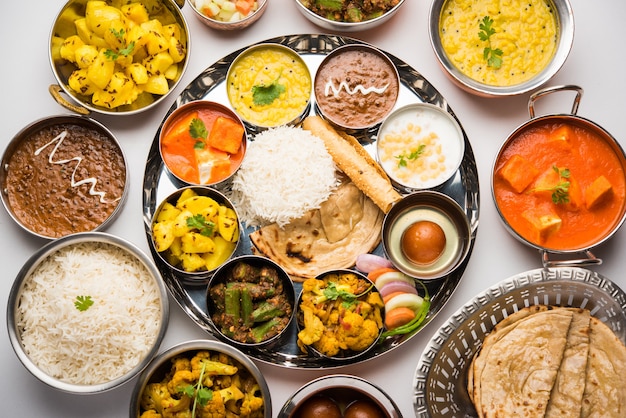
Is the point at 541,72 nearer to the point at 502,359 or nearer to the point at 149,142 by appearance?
the point at 502,359

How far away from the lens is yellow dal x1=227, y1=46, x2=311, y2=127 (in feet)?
12.6

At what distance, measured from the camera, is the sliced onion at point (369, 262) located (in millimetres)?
3730

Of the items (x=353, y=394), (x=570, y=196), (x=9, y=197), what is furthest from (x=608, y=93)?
(x=9, y=197)

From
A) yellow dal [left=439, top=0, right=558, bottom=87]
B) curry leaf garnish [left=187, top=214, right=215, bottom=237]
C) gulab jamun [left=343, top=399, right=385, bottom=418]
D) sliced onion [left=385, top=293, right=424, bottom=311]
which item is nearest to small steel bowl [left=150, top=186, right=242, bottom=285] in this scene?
curry leaf garnish [left=187, top=214, right=215, bottom=237]

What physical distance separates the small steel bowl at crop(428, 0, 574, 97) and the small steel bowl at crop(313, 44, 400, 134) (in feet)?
1.09

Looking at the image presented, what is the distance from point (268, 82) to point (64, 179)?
142cm

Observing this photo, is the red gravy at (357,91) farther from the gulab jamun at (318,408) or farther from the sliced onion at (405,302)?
the gulab jamun at (318,408)

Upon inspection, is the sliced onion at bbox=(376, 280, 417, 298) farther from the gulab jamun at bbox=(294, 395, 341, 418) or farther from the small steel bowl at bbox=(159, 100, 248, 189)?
the small steel bowl at bbox=(159, 100, 248, 189)

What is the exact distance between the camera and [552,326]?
3508mm

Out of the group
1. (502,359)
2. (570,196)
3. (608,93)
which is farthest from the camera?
(608,93)

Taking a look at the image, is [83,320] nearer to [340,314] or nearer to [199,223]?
[199,223]

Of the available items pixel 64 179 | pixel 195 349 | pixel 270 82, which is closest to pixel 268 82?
pixel 270 82

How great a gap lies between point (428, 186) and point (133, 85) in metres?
1.95

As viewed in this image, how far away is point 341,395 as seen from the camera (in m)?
3.64
